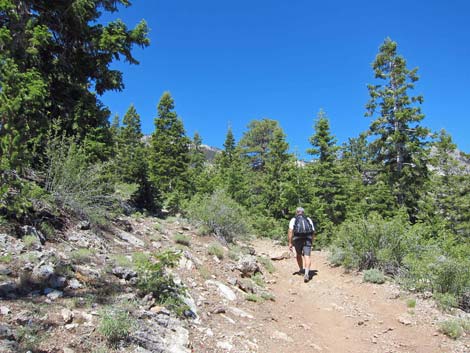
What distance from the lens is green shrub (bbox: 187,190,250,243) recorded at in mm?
13234

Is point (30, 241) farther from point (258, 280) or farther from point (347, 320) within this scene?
point (347, 320)

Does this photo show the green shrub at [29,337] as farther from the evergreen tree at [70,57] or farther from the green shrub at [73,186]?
the evergreen tree at [70,57]

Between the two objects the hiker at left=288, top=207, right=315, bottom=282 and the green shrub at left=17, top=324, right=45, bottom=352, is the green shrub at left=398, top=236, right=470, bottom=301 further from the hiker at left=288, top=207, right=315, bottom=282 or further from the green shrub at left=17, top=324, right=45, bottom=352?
the green shrub at left=17, top=324, right=45, bottom=352

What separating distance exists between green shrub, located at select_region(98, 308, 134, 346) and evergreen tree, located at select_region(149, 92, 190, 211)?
21.6 meters

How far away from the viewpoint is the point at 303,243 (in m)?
10.9

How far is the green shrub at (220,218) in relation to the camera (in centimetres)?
1323

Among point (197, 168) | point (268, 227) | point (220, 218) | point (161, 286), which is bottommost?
point (161, 286)

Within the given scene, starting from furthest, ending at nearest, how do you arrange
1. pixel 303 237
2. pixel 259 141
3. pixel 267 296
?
pixel 259 141 < pixel 303 237 < pixel 267 296

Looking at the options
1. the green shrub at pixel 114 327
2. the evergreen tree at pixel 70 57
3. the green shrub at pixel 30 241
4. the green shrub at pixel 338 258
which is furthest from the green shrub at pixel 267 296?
the evergreen tree at pixel 70 57

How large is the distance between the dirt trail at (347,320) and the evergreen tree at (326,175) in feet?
38.4

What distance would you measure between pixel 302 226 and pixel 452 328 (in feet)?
16.1

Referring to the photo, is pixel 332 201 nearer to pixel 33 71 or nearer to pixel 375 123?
pixel 375 123

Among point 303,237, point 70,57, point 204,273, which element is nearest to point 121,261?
point 204,273

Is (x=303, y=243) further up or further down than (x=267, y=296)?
further up
